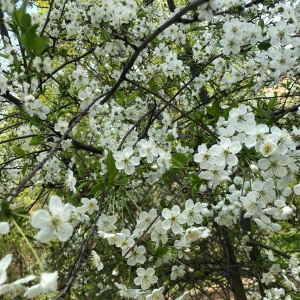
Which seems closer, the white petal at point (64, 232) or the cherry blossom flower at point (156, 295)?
the white petal at point (64, 232)

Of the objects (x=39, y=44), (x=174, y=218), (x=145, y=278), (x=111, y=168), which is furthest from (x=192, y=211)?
(x=39, y=44)

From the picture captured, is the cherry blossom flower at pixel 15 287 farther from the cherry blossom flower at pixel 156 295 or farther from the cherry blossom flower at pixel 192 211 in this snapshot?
the cherry blossom flower at pixel 192 211

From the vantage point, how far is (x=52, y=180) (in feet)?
12.1

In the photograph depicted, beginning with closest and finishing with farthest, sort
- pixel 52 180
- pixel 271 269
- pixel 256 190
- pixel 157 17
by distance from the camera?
pixel 256 190 → pixel 271 269 → pixel 52 180 → pixel 157 17

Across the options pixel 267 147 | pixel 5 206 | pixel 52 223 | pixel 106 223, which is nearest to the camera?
pixel 5 206

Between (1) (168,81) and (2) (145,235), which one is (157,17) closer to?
(1) (168,81)

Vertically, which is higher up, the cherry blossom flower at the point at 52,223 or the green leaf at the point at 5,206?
the cherry blossom flower at the point at 52,223

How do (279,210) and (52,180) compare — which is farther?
(52,180)

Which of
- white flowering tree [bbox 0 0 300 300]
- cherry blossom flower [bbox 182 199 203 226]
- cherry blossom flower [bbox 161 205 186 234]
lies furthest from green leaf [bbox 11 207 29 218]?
cherry blossom flower [bbox 182 199 203 226]

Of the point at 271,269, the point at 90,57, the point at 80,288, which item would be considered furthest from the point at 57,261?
the point at 271,269

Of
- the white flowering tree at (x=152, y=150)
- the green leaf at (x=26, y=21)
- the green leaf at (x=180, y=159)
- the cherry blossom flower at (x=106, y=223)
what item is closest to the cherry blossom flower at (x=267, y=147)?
the white flowering tree at (x=152, y=150)

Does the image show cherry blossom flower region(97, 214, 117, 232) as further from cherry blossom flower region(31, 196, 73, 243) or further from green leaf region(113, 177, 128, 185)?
cherry blossom flower region(31, 196, 73, 243)

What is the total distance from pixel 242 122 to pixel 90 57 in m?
2.88

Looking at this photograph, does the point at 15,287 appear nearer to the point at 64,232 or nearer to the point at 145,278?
the point at 64,232
